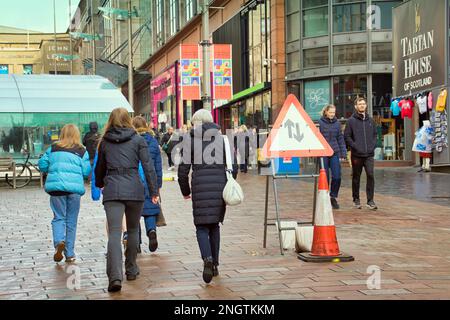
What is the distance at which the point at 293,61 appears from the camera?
31.9 metres

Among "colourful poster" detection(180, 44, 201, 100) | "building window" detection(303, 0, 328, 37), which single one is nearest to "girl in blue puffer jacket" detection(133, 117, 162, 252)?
"colourful poster" detection(180, 44, 201, 100)

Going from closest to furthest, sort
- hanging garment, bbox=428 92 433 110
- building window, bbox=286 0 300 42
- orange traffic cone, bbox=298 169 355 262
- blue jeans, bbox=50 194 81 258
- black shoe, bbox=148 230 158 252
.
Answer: orange traffic cone, bbox=298 169 355 262, blue jeans, bbox=50 194 81 258, black shoe, bbox=148 230 158 252, hanging garment, bbox=428 92 433 110, building window, bbox=286 0 300 42

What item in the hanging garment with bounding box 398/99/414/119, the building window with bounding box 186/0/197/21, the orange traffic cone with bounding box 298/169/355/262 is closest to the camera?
the orange traffic cone with bounding box 298/169/355/262

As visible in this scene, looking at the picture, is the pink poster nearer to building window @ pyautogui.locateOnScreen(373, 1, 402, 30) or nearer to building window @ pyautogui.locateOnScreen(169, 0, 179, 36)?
building window @ pyautogui.locateOnScreen(169, 0, 179, 36)

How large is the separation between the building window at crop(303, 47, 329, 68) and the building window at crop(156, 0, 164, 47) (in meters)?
27.8

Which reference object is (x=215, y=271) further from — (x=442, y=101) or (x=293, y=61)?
(x=293, y=61)

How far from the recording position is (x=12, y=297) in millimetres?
6363

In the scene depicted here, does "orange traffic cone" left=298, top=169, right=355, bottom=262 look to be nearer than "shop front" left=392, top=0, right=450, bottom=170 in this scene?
Yes

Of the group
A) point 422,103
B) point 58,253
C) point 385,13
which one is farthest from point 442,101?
point 58,253

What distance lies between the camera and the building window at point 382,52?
96.9ft

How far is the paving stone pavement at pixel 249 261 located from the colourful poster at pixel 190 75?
11338 millimetres

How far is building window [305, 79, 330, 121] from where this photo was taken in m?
30.6

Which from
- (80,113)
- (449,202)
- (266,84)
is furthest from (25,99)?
(449,202)

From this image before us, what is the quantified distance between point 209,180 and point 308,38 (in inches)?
976
